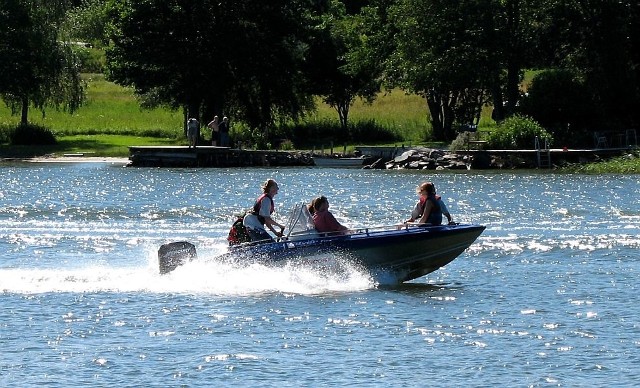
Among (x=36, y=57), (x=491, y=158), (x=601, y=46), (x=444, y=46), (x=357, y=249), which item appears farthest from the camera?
(x=36, y=57)

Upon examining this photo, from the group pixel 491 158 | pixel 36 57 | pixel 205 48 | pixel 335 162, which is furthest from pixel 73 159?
pixel 491 158

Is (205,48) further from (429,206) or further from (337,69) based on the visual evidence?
(429,206)

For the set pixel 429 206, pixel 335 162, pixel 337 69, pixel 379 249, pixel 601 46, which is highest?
pixel 601 46

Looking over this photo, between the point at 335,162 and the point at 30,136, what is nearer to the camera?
the point at 335,162

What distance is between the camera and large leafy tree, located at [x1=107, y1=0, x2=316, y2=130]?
67.5 meters

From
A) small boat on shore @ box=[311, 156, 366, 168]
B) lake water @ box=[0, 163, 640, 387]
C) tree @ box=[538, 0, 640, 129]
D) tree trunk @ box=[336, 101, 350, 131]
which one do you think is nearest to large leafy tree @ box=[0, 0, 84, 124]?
tree trunk @ box=[336, 101, 350, 131]

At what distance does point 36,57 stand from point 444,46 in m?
20.8

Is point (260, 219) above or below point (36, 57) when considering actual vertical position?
below

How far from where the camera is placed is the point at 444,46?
6278 centimetres

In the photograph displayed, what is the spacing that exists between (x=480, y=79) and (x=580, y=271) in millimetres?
36455

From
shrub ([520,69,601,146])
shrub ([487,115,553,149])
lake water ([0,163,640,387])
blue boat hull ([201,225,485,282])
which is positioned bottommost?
lake water ([0,163,640,387])

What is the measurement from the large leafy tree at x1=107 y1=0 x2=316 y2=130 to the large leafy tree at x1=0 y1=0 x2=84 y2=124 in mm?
2442

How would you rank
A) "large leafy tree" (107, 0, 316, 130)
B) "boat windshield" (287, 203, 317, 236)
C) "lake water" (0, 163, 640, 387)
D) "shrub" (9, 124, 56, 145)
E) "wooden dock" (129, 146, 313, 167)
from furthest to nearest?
"shrub" (9, 124, 56, 145) → "large leafy tree" (107, 0, 316, 130) → "wooden dock" (129, 146, 313, 167) → "boat windshield" (287, 203, 317, 236) → "lake water" (0, 163, 640, 387)

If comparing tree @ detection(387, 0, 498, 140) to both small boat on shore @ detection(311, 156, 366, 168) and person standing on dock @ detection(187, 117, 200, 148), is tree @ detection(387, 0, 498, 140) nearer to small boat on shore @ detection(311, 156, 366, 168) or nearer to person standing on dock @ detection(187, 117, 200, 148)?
small boat on shore @ detection(311, 156, 366, 168)
